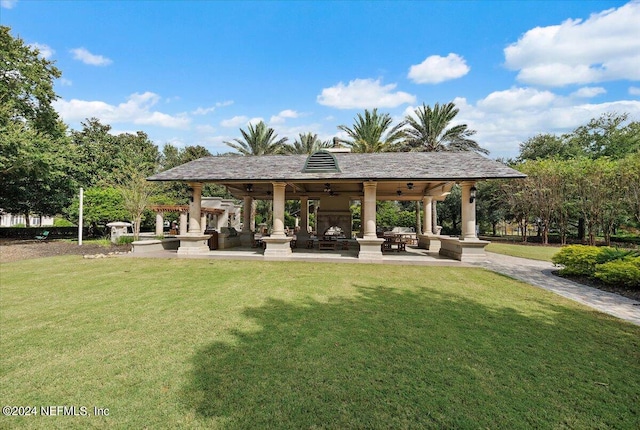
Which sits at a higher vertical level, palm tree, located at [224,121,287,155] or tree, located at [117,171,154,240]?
palm tree, located at [224,121,287,155]

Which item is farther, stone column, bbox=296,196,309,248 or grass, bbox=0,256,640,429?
stone column, bbox=296,196,309,248

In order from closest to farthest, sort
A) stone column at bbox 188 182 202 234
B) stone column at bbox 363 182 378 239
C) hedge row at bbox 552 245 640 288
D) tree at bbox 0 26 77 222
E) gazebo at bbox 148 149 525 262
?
hedge row at bbox 552 245 640 288, gazebo at bbox 148 149 525 262, stone column at bbox 363 182 378 239, stone column at bbox 188 182 202 234, tree at bbox 0 26 77 222

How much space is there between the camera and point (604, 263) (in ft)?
29.2

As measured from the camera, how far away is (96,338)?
428cm

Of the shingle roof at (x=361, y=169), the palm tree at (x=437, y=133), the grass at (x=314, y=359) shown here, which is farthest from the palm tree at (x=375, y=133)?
the grass at (x=314, y=359)

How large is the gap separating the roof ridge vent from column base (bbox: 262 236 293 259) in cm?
333

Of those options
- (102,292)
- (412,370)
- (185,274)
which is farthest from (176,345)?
(185,274)

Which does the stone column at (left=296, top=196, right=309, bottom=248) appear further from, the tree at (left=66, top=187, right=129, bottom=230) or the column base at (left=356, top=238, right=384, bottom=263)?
the tree at (left=66, top=187, right=129, bottom=230)

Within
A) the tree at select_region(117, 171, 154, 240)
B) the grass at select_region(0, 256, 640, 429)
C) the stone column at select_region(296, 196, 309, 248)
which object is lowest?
the grass at select_region(0, 256, 640, 429)

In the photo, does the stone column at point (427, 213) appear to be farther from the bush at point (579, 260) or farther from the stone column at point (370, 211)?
the bush at point (579, 260)

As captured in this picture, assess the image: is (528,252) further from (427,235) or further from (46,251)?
(46,251)

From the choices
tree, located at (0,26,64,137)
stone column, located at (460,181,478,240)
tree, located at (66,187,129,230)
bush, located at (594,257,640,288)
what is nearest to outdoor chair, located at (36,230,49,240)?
tree, located at (66,187,129,230)

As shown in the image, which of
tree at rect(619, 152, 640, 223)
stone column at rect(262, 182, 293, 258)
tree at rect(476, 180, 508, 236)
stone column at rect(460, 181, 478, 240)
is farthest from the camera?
tree at rect(476, 180, 508, 236)

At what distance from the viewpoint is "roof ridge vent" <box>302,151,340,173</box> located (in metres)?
13.5
